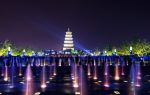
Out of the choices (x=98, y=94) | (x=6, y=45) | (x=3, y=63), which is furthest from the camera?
(x=6, y=45)

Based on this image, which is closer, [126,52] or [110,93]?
[110,93]

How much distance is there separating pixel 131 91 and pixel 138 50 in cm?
6955

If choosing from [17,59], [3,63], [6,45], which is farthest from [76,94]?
[6,45]

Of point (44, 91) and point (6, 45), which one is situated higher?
point (6, 45)

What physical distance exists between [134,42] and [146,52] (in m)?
7.94

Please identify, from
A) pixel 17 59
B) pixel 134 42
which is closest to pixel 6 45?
pixel 17 59

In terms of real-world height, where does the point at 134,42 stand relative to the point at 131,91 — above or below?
above

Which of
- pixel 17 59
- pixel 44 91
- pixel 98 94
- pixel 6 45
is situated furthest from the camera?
pixel 6 45

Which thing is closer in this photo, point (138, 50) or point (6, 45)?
point (138, 50)

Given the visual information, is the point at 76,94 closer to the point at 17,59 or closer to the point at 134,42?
the point at 17,59

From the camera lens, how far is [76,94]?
23344 millimetres

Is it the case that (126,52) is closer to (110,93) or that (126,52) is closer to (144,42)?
(144,42)

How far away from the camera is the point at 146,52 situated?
9325 centimetres

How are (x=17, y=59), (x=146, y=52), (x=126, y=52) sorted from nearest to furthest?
(x=17, y=59) → (x=146, y=52) → (x=126, y=52)
